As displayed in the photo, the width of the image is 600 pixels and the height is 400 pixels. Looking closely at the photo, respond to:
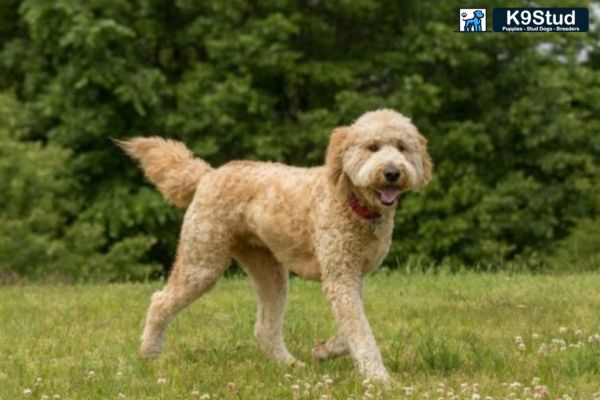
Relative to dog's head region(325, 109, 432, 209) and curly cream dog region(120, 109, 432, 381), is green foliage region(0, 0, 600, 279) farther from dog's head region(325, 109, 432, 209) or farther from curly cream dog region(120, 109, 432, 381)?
dog's head region(325, 109, 432, 209)

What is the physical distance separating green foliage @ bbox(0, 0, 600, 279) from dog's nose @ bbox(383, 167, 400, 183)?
1377 cm

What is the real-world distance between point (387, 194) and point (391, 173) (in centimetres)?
16

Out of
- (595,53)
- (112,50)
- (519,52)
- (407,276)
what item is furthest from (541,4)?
(407,276)

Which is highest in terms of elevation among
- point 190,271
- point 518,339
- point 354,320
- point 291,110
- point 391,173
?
point 291,110

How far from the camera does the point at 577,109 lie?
2264 cm

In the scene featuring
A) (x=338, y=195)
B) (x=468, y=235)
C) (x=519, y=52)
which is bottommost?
(x=468, y=235)

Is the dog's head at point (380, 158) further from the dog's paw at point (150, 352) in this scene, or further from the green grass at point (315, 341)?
the dog's paw at point (150, 352)

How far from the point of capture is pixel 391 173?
6.20 m

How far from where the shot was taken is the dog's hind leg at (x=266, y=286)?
742cm

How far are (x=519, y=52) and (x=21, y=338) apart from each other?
16033 mm

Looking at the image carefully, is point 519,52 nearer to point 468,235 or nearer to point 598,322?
point 468,235

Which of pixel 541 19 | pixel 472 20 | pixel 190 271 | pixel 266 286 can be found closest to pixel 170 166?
pixel 190 271

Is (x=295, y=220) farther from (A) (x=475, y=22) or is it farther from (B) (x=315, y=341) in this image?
(A) (x=475, y=22)

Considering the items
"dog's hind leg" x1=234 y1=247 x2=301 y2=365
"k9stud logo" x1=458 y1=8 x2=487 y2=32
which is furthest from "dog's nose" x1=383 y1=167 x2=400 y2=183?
"k9stud logo" x1=458 y1=8 x2=487 y2=32
